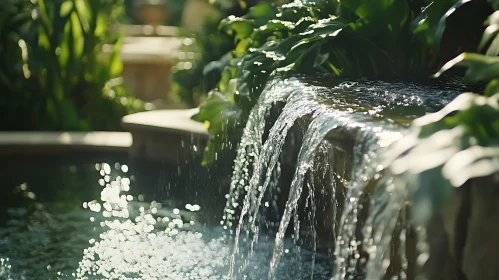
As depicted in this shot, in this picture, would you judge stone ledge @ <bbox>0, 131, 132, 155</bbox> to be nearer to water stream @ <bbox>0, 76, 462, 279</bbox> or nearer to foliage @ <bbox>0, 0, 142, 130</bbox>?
water stream @ <bbox>0, 76, 462, 279</bbox>

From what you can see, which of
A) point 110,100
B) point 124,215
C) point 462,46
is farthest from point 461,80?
point 110,100

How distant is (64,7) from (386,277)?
4895 mm

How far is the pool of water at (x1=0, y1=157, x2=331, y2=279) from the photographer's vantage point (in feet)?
12.8

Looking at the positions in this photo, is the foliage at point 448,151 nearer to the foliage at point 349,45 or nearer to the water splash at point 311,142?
the water splash at point 311,142

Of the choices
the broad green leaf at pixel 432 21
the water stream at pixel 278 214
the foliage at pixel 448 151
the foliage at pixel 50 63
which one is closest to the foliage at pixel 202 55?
the foliage at pixel 50 63

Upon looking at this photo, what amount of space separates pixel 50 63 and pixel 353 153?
16.0ft

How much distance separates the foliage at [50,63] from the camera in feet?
22.6

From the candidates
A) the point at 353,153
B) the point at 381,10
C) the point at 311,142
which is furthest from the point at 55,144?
the point at 353,153

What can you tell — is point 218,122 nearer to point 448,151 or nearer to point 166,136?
point 166,136

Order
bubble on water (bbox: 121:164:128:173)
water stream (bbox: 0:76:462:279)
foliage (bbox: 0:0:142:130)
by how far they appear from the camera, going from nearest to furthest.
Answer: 1. water stream (bbox: 0:76:462:279)
2. bubble on water (bbox: 121:164:128:173)
3. foliage (bbox: 0:0:142:130)

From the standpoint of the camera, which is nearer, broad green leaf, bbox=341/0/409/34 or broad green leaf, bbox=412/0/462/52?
broad green leaf, bbox=412/0/462/52

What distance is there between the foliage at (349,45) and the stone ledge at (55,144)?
1639 mm

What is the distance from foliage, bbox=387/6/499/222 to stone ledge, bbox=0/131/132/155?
4195 millimetres

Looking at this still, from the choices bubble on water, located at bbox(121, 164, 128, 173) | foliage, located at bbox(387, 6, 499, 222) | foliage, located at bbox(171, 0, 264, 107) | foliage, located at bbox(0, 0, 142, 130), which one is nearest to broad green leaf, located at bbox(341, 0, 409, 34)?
foliage, located at bbox(387, 6, 499, 222)
